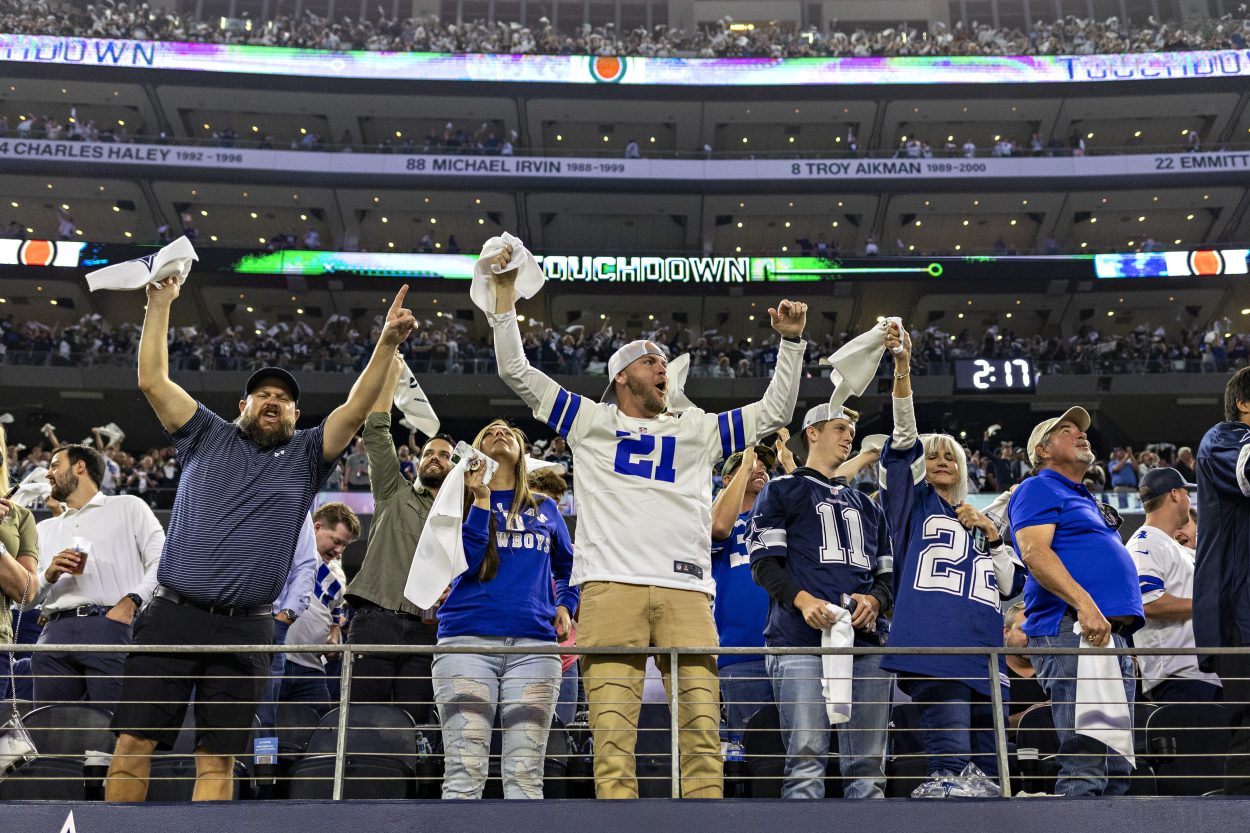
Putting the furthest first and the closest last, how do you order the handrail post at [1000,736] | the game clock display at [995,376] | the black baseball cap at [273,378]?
1. the game clock display at [995,376]
2. the black baseball cap at [273,378]
3. the handrail post at [1000,736]

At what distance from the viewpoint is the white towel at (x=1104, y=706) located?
3.78m

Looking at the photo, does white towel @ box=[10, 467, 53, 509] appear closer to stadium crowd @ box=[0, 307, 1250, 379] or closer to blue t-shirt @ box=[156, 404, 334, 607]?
blue t-shirt @ box=[156, 404, 334, 607]

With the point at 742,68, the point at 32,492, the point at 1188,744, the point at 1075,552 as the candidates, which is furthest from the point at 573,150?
the point at 1188,744

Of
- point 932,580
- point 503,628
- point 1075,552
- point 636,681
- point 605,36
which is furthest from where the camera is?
point 605,36

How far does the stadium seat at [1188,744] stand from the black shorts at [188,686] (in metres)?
3.28

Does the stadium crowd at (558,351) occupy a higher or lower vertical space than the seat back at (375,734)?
higher

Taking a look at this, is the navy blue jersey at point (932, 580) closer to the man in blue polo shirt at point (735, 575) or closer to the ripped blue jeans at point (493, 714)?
the man in blue polo shirt at point (735, 575)

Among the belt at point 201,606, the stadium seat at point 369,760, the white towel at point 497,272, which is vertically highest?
the white towel at point 497,272

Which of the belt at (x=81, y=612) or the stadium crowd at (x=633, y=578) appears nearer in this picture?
the stadium crowd at (x=633, y=578)

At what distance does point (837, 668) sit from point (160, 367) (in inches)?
102

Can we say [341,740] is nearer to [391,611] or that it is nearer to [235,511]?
[235,511]

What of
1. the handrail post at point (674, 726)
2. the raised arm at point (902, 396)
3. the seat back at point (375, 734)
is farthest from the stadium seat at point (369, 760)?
the raised arm at point (902, 396)

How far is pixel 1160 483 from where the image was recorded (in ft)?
16.2

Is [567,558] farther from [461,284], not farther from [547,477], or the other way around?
[461,284]
